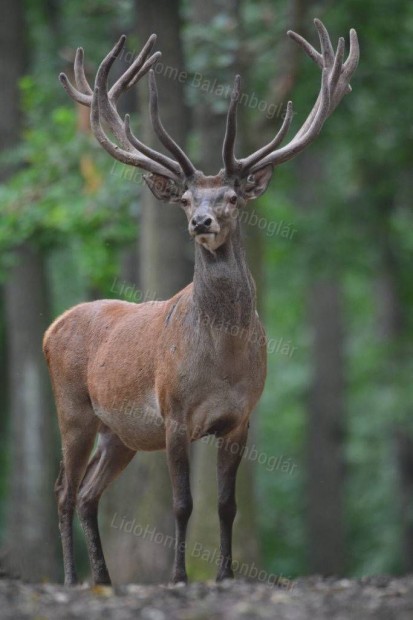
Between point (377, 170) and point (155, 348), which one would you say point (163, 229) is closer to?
point (155, 348)

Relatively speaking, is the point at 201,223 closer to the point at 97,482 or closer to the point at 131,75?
the point at 131,75

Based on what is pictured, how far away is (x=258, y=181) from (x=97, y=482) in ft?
9.38

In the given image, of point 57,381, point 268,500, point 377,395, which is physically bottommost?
point 268,500

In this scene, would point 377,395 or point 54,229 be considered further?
point 377,395

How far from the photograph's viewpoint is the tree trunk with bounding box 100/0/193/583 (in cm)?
1468

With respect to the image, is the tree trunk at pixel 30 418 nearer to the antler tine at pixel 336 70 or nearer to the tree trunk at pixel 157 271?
the tree trunk at pixel 157 271

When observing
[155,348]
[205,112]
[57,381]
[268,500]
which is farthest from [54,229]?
[268,500]

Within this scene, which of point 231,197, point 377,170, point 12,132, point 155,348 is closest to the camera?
point 231,197

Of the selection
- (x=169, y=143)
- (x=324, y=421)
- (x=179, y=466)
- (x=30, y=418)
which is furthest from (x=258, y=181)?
(x=324, y=421)

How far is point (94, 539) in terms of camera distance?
10812 mm

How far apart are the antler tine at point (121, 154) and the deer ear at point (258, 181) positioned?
54 cm

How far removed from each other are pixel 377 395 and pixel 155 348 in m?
16.7

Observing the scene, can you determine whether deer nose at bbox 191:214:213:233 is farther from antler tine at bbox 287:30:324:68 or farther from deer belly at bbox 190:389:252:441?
antler tine at bbox 287:30:324:68

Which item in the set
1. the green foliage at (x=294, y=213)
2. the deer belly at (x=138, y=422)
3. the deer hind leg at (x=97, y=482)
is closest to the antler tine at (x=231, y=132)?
the deer belly at (x=138, y=422)
